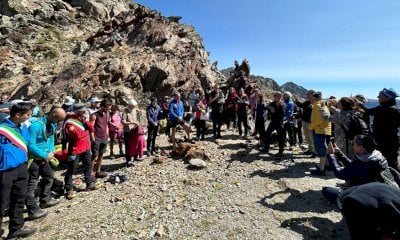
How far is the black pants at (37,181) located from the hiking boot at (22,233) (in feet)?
2.55

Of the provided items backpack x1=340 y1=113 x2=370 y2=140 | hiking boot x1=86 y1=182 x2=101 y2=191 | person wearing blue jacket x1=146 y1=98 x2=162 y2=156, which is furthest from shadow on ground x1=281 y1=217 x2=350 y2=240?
person wearing blue jacket x1=146 y1=98 x2=162 y2=156

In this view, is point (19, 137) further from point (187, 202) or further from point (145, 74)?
point (145, 74)

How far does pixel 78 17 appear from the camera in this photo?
43.0 meters

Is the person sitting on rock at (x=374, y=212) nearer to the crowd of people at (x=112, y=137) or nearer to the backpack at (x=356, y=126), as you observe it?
the crowd of people at (x=112, y=137)

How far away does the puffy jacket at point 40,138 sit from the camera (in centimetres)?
609

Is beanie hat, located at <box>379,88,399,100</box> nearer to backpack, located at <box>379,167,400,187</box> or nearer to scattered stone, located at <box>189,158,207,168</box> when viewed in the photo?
backpack, located at <box>379,167,400,187</box>

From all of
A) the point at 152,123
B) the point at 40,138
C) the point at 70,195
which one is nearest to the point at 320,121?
the point at 152,123

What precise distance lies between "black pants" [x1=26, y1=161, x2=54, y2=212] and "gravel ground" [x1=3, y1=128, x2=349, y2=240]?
0.38 meters

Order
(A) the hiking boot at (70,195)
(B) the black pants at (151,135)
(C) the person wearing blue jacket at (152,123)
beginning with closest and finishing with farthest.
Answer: (A) the hiking boot at (70,195) → (C) the person wearing blue jacket at (152,123) → (B) the black pants at (151,135)

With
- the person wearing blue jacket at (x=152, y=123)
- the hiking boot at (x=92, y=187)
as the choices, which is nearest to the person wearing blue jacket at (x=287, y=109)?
the person wearing blue jacket at (x=152, y=123)

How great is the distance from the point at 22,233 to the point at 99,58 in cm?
2049

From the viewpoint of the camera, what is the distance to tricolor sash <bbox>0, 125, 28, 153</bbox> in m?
5.36

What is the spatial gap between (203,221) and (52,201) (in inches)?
162

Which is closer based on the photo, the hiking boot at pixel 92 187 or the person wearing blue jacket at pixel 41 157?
the person wearing blue jacket at pixel 41 157
